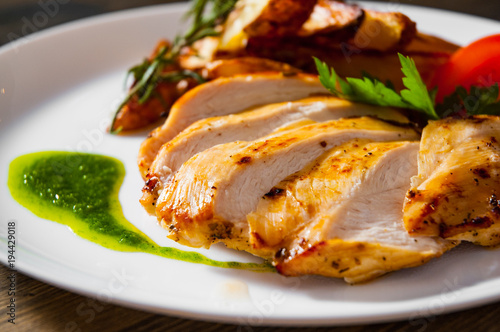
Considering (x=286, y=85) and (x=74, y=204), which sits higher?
(x=286, y=85)

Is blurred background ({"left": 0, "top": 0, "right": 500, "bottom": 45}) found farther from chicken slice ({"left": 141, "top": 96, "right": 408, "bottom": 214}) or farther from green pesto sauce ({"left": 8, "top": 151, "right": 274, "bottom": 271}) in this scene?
chicken slice ({"left": 141, "top": 96, "right": 408, "bottom": 214})

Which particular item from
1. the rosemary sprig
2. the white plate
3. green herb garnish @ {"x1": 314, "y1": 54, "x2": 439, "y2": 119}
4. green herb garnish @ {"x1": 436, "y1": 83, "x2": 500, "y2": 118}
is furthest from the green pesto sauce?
green herb garnish @ {"x1": 436, "y1": 83, "x2": 500, "y2": 118}

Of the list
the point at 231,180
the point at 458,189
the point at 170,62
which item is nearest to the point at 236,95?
the point at 170,62

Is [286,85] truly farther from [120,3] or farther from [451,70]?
[120,3]

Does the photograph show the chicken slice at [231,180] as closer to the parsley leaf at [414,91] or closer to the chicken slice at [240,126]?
the chicken slice at [240,126]

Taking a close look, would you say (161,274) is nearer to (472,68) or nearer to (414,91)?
(414,91)

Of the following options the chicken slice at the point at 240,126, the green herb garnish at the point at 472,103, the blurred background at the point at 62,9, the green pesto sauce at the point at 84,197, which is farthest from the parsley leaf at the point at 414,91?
the blurred background at the point at 62,9

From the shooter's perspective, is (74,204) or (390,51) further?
(390,51)

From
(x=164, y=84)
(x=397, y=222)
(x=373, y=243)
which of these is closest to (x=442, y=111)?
(x=397, y=222)
